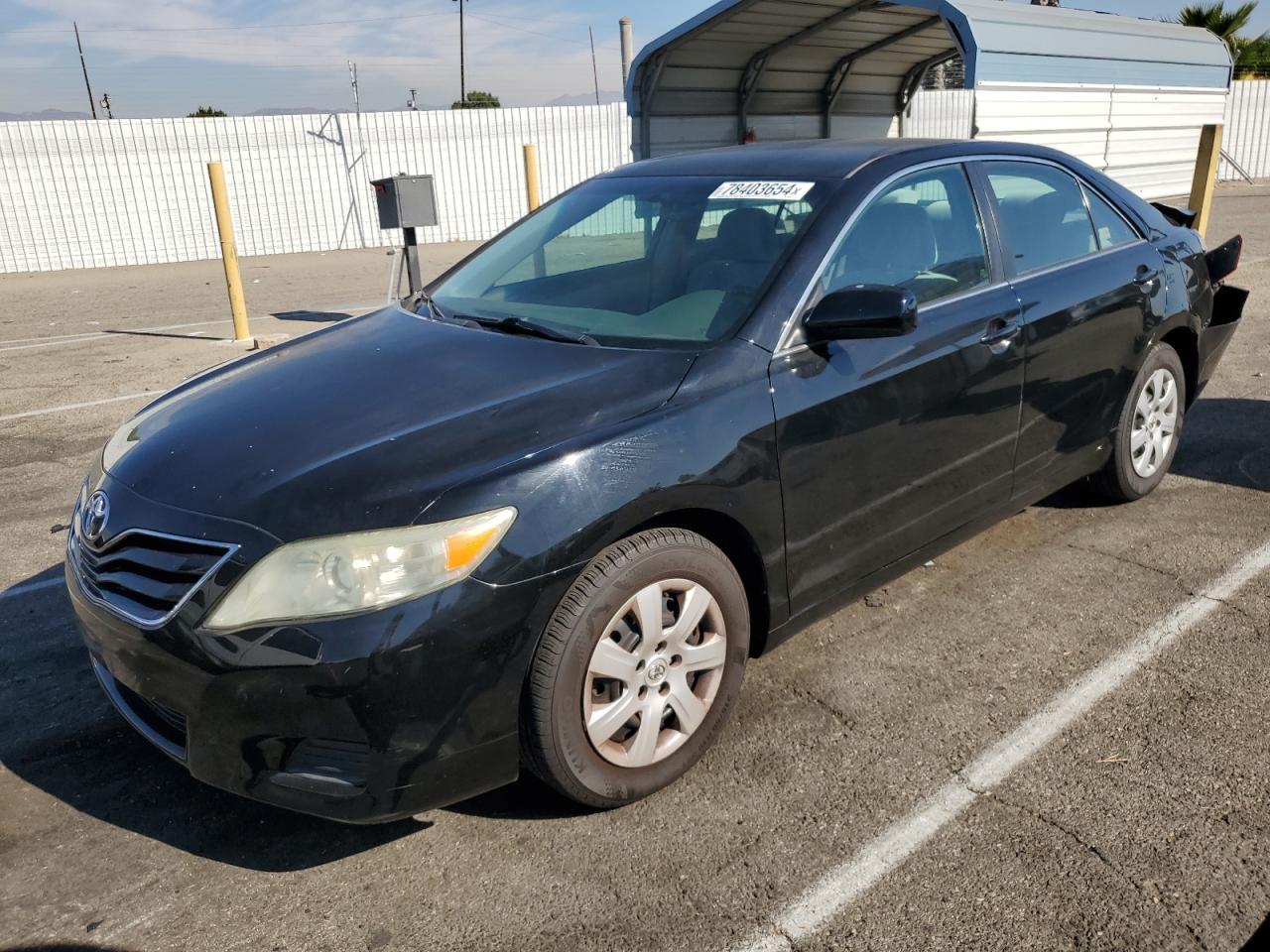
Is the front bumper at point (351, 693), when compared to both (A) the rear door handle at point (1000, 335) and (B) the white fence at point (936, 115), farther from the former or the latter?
(B) the white fence at point (936, 115)

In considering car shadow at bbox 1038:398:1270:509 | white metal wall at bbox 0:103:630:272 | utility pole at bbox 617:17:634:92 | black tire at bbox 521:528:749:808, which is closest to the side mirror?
black tire at bbox 521:528:749:808

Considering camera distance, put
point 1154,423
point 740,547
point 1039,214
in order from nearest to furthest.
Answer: point 740,547
point 1039,214
point 1154,423

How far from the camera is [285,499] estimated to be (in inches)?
95.7

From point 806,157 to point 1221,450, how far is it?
3.34 metres

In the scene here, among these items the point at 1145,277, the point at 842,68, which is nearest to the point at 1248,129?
the point at 842,68

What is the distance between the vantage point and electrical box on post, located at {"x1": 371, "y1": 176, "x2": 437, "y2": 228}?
30.1 feet

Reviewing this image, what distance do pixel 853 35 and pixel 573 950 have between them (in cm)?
1387

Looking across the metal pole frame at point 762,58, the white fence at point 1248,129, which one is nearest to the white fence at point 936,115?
the metal pole frame at point 762,58

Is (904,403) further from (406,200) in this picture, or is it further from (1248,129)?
(1248,129)

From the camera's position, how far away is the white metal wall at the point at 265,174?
1800cm

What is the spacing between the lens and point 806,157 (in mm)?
3670

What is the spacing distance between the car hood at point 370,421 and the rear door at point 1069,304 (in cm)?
166

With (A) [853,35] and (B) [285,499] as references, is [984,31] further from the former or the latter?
(B) [285,499]

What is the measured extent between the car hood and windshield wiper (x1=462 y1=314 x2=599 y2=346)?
0.19ft
